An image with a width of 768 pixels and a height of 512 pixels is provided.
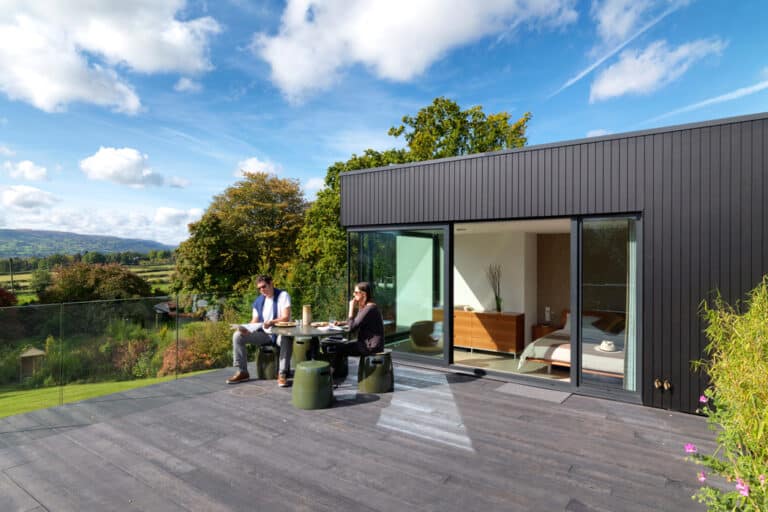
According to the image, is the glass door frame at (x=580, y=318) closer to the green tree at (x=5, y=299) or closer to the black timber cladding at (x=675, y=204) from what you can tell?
the black timber cladding at (x=675, y=204)

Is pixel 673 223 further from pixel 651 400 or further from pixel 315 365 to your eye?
pixel 315 365

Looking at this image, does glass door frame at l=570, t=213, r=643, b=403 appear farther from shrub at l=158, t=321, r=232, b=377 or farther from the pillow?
shrub at l=158, t=321, r=232, b=377

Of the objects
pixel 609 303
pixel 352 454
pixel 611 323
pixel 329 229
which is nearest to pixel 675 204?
pixel 609 303

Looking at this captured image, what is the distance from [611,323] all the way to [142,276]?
1021 inches

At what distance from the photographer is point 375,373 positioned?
505cm

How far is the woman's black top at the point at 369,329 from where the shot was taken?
5012 millimetres

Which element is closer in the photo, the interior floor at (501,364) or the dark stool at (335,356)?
the dark stool at (335,356)

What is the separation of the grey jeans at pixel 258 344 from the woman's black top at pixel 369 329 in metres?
0.93

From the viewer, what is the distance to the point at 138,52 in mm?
15930

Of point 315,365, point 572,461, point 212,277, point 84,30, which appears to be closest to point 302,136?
point 212,277

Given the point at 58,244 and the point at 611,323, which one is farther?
the point at 58,244

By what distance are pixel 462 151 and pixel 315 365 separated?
17566mm

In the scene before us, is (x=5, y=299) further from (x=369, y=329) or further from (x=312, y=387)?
(x=369, y=329)

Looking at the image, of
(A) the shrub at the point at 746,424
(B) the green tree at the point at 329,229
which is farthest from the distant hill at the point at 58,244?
(A) the shrub at the point at 746,424
